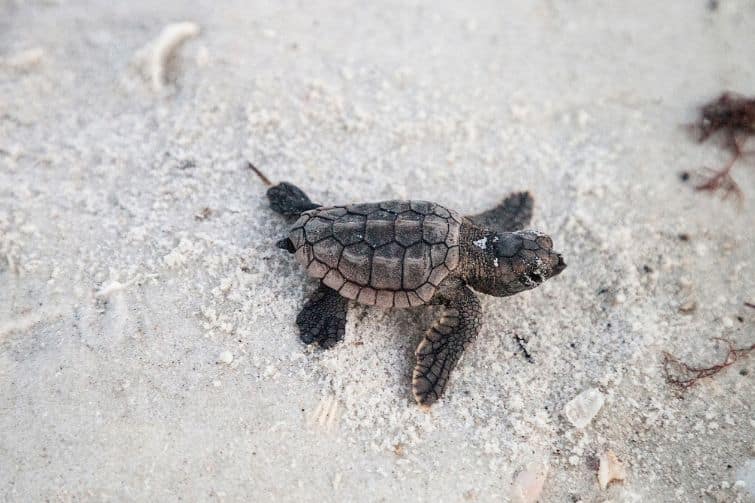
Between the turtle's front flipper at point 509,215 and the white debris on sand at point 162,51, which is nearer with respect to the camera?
the turtle's front flipper at point 509,215

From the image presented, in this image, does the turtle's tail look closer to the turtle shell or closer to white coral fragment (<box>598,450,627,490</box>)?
the turtle shell

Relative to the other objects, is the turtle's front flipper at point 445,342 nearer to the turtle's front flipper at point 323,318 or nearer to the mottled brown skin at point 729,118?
the turtle's front flipper at point 323,318

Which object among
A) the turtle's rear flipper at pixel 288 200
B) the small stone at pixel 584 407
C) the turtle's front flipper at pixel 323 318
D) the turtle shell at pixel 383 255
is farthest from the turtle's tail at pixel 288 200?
the small stone at pixel 584 407

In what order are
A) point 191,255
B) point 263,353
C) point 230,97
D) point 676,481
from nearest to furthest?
point 676,481
point 263,353
point 191,255
point 230,97

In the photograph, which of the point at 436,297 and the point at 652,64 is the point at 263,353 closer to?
the point at 436,297

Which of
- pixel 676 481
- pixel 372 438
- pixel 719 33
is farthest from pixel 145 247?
pixel 719 33

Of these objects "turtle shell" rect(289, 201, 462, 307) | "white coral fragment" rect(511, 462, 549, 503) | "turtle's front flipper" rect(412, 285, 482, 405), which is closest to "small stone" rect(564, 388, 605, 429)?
"white coral fragment" rect(511, 462, 549, 503)
